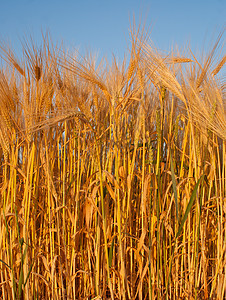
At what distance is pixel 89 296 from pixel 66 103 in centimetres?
106

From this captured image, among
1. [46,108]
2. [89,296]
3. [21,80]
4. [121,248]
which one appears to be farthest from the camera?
[21,80]

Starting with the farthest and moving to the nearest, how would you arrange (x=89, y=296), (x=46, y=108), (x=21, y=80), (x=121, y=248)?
(x=21, y=80)
(x=89, y=296)
(x=46, y=108)
(x=121, y=248)

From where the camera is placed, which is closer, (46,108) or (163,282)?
(46,108)

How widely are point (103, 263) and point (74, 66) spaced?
106 cm

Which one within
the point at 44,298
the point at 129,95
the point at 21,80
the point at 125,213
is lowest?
the point at 44,298

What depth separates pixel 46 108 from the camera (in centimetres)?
151

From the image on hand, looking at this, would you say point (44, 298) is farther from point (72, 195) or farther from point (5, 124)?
point (5, 124)

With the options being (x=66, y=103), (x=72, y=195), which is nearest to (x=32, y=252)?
(x=72, y=195)

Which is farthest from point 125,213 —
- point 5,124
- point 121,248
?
point 5,124

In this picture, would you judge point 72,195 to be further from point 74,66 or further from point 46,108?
point 74,66

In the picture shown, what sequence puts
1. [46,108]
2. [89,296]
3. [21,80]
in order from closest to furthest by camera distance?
[46,108], [89,296], [21,80]

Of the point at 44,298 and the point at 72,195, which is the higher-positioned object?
the point at 72,195

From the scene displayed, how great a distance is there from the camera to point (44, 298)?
67.5 inches

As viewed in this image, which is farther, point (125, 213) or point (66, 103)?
point (66, 103)
